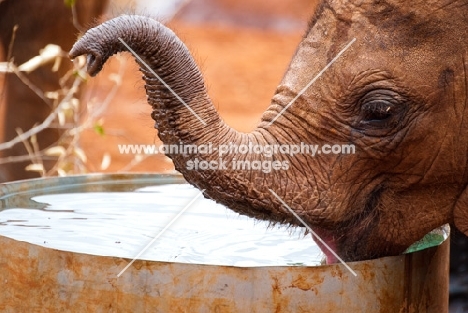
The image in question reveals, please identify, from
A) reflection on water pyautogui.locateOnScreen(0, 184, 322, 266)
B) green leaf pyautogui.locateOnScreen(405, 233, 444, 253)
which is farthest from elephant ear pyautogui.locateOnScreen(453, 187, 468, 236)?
reflection on water pyautogui.locateOnScreen(0, 184, 322, 266)

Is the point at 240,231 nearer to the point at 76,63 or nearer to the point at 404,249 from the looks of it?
the point at 404,249

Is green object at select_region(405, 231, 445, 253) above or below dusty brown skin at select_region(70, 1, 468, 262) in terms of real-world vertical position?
below

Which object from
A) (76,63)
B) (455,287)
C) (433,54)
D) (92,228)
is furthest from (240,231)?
(455,287)

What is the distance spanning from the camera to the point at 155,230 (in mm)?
3035

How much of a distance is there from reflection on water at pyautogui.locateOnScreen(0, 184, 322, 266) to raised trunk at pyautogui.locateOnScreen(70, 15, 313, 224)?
0.57 ft

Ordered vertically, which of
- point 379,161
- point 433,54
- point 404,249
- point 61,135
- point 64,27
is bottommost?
point 404,249

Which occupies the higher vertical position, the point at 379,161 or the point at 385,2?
the point at 385,2

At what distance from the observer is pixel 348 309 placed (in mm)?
2238

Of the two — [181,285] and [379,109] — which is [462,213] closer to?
[379,109]

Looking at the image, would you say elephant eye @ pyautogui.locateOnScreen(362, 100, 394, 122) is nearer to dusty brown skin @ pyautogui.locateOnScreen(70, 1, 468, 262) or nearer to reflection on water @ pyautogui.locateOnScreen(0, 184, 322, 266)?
dusty brown skin @ pyautogui.locateOnScreen(70, 1, 468, 262)

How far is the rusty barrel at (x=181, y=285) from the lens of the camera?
2.15m

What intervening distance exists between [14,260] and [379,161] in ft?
3.17

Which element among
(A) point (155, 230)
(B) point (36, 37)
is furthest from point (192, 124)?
(B) point (36, 37)

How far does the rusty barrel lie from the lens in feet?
7.07
